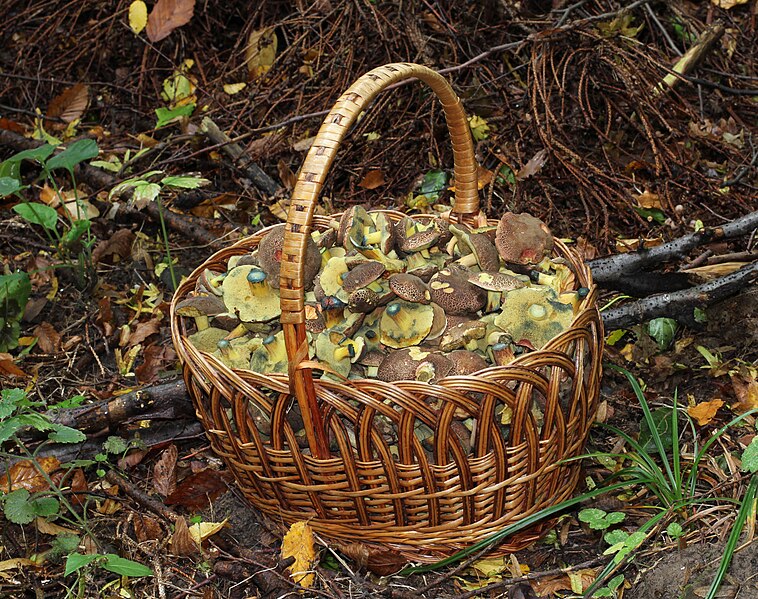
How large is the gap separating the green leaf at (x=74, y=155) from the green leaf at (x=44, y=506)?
1297 mm

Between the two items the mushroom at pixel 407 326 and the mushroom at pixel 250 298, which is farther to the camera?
the mushroom at pixel 250 298

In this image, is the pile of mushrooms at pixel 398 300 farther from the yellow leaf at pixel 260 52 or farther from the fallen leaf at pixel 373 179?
the yellow leaf at pixel 260 52

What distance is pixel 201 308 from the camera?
6.75 feet

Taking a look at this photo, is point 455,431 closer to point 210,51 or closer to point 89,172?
point 89,172

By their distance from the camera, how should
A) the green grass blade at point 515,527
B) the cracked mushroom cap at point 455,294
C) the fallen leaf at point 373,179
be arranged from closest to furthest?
the green grass blade at point 515,527 < the cracked mushroom cap at point 455,294 < the fallen leaf at point 373,179

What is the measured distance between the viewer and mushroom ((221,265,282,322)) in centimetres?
200

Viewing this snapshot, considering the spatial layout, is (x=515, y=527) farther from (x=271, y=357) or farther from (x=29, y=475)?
(x=29, y=475)

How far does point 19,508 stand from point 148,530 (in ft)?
1.14

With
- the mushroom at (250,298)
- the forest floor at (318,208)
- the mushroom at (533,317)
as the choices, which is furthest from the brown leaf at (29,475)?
the mushroom at (533,317)

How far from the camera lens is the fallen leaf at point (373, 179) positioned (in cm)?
343

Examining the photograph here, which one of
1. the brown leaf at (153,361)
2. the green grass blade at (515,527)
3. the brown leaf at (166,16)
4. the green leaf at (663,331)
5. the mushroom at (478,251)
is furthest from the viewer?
the brown leaf at (166,16)

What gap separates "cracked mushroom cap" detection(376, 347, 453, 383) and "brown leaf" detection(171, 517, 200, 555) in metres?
0.67

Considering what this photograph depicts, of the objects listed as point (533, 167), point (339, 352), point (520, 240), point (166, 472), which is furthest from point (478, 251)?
point (533, 167)

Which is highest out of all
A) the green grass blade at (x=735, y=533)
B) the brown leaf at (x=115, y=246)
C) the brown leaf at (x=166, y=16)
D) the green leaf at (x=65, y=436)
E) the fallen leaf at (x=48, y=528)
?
the brown leaf at (x=166, y=16)
